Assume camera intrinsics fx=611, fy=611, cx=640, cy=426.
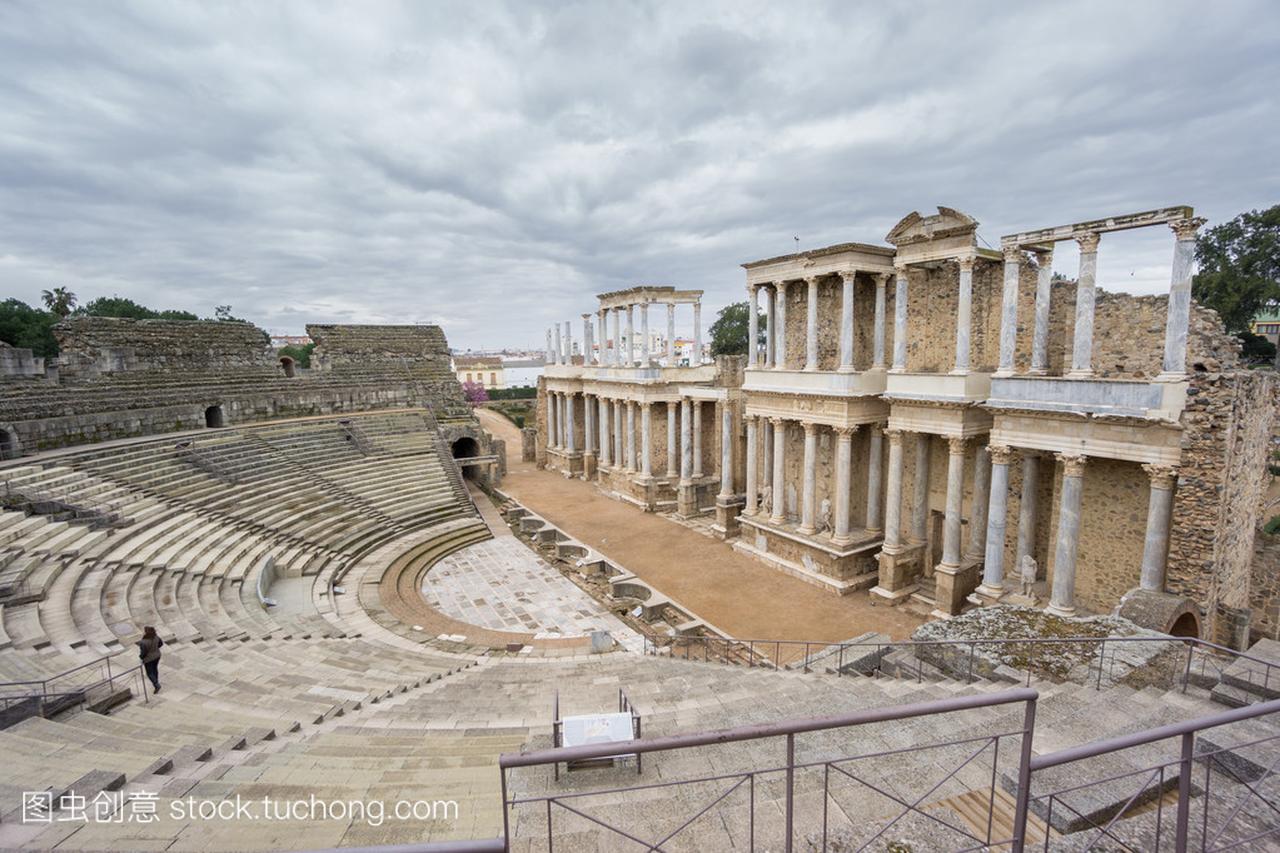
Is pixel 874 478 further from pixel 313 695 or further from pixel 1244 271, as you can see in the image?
pixel 1244 271

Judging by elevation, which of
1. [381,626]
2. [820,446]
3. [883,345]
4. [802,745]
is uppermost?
[883,345]

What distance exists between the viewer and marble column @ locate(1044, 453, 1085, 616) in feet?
41.9

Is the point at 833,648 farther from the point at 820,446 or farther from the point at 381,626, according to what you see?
the point at 381,626

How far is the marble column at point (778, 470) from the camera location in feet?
63.0

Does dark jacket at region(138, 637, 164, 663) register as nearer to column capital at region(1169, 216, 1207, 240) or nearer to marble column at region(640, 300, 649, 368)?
column capital at region(1169, 216, 1207, 240)

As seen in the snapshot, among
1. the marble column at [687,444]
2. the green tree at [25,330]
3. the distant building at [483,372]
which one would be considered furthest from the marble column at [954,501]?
the distant building at [483,372]

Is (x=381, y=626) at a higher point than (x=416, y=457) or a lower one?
lower

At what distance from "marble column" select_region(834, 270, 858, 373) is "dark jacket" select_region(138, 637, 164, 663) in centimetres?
1574

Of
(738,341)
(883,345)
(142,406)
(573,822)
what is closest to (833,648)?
(573,822)

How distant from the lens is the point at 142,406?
22.8 meters

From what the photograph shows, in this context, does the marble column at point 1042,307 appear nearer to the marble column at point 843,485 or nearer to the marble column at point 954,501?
the marble column at point 954,501

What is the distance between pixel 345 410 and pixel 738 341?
39743 millimetres

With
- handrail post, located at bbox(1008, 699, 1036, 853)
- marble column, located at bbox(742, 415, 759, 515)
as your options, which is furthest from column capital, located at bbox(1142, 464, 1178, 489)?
handrail post, located at bbox(1008, 699, 1036, 853)

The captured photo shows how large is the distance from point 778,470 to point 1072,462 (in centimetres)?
811
